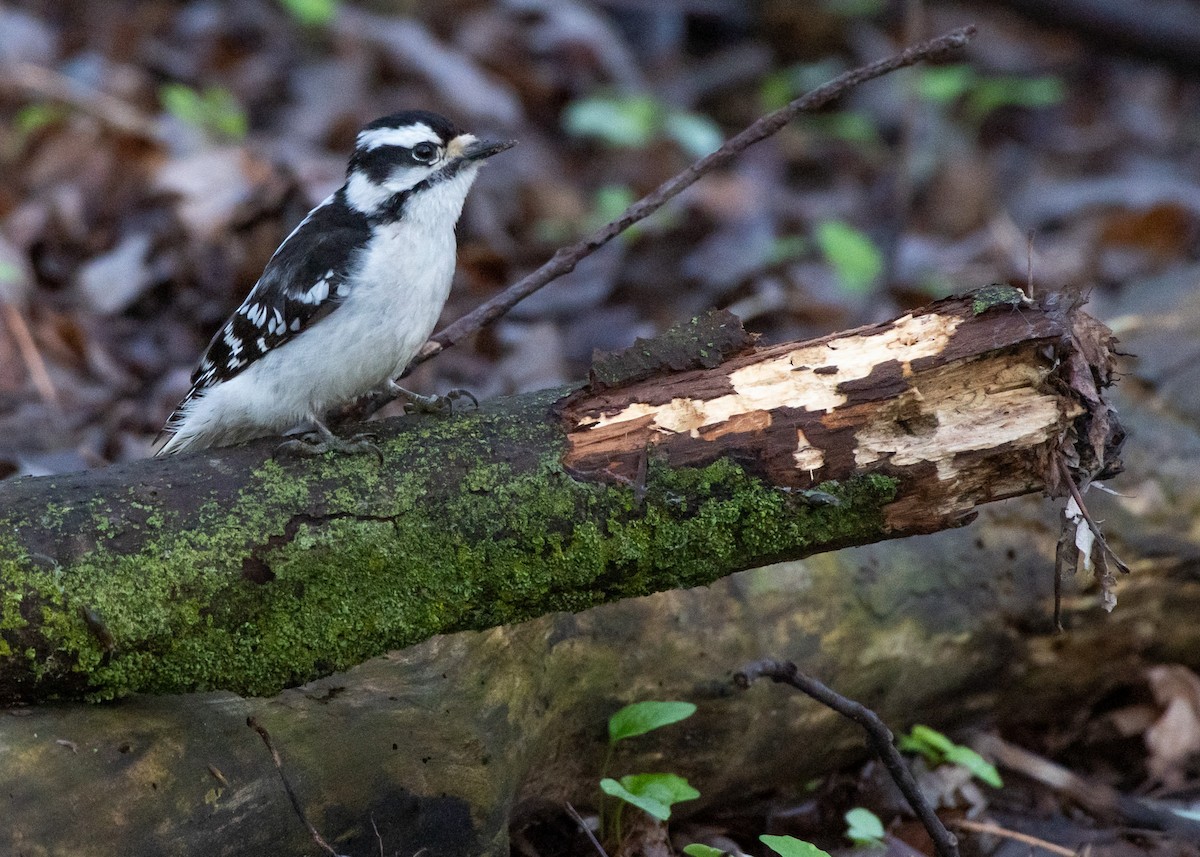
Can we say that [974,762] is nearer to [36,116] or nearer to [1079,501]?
[1079,501]

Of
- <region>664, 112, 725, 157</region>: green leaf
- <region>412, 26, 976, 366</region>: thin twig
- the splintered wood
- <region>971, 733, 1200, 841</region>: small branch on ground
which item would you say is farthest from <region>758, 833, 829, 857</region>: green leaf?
<region>664, 112, 725, 157</region>: green leaf

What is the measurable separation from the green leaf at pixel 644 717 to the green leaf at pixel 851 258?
13.0 feet

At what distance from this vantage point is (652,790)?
2996 mm

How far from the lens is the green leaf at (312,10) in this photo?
798cm

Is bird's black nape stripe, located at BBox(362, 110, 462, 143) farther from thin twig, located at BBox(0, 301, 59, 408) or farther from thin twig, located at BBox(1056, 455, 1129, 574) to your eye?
thin twig, located at BBox(0, 301, 59, 408)

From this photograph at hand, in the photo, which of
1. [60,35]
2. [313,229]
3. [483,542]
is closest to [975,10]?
[60,35]

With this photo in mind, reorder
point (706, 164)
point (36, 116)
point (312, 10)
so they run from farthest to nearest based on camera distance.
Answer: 1. point (312, 10)
2. point (36, 116)
3. point (706, 164)

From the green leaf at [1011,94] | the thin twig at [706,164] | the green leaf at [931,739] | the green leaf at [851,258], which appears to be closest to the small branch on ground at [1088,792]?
the green leaf at [931,739]

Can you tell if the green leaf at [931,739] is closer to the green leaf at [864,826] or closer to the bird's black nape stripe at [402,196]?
the green leaf at [864,826]

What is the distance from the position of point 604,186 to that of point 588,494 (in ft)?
19.4

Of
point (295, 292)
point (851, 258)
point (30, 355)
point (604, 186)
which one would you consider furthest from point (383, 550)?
point (604, 186)

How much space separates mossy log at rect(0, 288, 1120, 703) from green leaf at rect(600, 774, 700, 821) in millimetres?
461

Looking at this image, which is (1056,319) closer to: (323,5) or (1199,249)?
(1199,249)

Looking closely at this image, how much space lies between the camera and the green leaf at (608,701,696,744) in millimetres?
2992
